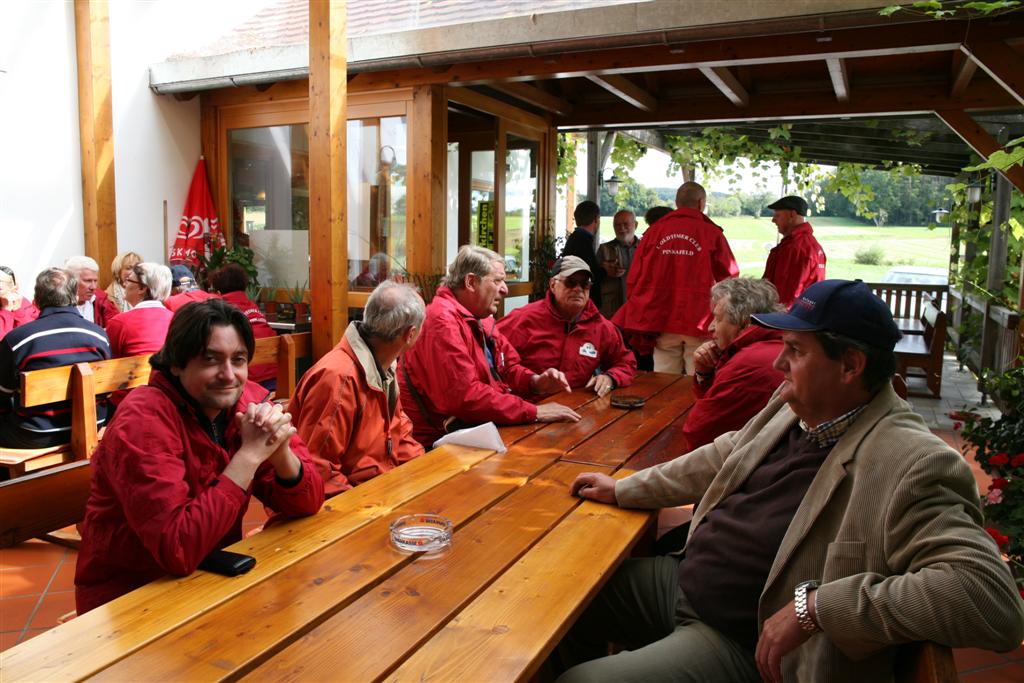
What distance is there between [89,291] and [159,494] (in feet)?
14.7

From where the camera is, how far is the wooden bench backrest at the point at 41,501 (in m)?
1.82

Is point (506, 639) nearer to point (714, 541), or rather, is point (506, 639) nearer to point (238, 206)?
point (714, 541)

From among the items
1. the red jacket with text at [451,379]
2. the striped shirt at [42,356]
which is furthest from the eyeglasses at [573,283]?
the striped shirt at [42,356]

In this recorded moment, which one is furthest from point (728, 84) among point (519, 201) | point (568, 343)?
point (568, 343)

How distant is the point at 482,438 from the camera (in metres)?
2.68

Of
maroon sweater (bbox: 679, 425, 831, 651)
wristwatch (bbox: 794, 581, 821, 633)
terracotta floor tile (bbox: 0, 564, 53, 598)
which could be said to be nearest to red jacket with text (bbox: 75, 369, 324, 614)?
maroon sweater (bbox: 679, 425, 831, 651)

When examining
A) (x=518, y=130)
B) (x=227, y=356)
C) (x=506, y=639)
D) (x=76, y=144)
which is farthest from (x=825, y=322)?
(x=76, y=144)

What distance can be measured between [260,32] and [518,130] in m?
2.47

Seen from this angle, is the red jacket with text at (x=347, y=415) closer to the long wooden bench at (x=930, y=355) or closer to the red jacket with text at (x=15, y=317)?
the red jacket with text at (x=15, y=317)

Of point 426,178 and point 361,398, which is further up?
point 426,178

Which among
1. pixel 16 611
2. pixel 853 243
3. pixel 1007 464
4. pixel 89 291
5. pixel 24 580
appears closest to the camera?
pixel 1007 464

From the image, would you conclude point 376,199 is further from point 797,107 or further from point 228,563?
point 228,563

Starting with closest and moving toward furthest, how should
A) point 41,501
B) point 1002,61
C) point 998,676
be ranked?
1. point 41,501
2. point 998,676
3. point 1002,61

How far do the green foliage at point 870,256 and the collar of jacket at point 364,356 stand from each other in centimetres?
2030
